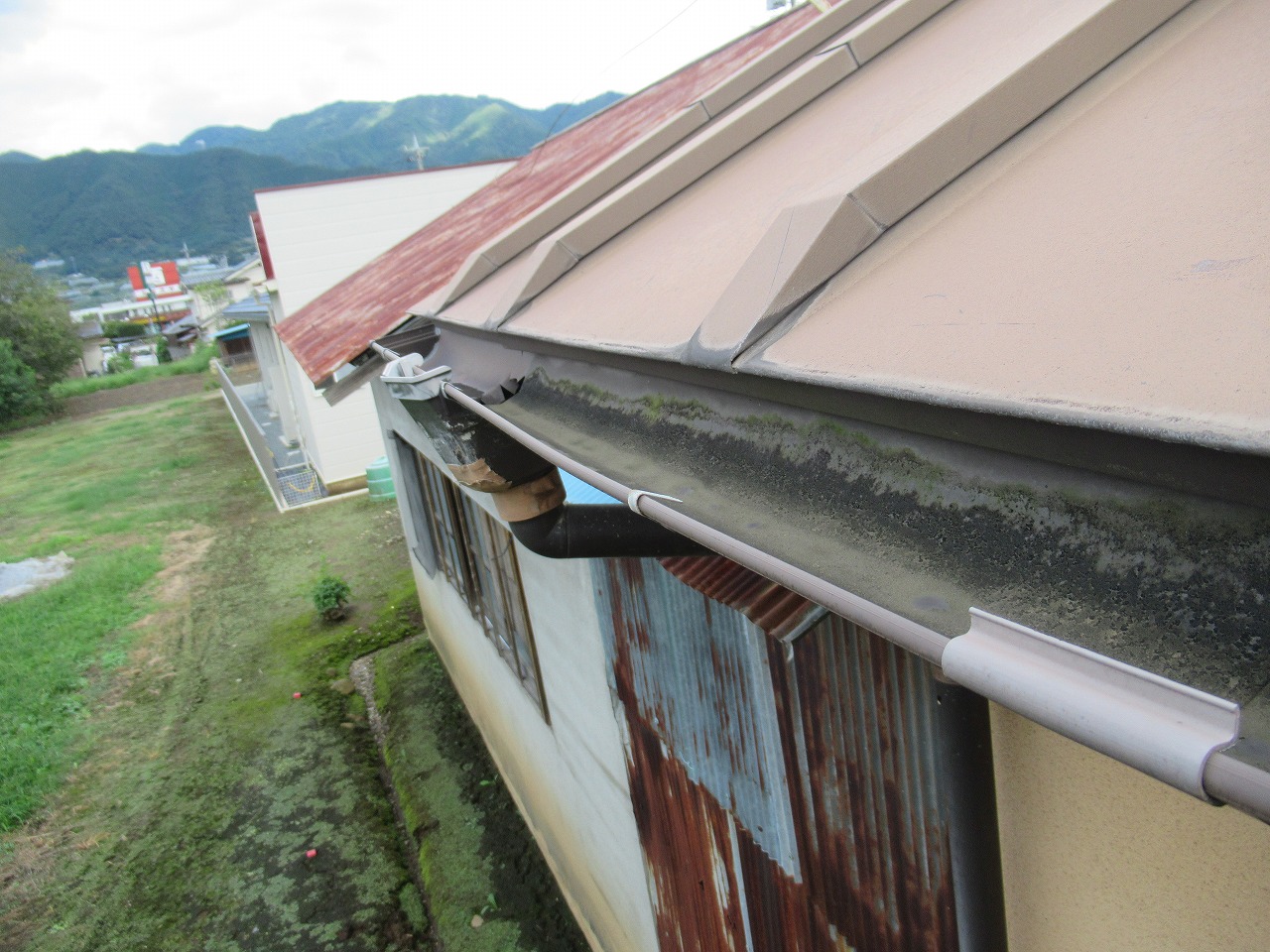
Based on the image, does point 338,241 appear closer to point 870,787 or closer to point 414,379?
point 414,379

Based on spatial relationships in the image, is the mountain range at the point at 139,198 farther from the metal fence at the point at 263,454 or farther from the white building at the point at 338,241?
the white building at the point at 338,241

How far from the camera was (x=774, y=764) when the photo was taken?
2166 mm

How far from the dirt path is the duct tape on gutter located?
41565 millimetres

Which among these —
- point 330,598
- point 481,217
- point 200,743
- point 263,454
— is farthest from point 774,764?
point 263,454

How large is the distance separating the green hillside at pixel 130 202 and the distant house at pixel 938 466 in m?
189

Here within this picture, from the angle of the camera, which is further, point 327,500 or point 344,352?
point 327,500

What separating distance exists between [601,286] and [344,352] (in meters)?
3.83

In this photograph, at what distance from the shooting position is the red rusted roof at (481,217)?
587 cm

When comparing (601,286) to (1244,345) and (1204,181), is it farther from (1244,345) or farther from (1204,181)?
(1244,345)

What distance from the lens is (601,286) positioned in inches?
94.0

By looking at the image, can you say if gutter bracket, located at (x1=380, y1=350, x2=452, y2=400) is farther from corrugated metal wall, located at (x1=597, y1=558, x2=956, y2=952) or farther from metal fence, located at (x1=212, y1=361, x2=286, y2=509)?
metal fence, located at (x1=212, y1=361, x2=286, y2=509)

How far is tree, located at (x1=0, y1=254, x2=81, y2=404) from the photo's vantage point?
1339 inches

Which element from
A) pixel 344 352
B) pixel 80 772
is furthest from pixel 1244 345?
pixel 80 772

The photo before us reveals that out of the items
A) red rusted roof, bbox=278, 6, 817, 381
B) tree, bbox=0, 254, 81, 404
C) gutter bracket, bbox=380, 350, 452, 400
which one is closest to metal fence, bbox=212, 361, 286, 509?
red rusted roof, bbox=278, 6, 817, 381
